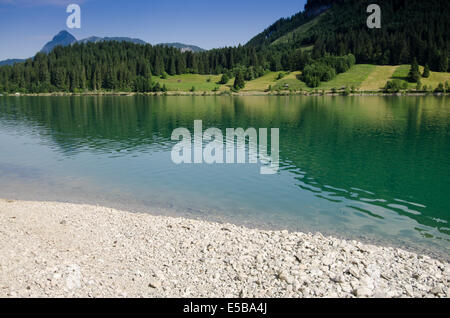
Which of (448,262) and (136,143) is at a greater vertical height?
(136,143)

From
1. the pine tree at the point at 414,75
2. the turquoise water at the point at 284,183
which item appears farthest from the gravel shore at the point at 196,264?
the pine tree at the point at 414,75

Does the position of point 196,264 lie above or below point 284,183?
below

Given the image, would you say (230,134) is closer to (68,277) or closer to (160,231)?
(160,231)

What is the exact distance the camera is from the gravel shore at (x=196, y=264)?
11156 mm

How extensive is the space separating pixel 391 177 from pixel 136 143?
30832mm

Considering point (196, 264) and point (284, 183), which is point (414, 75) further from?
point (196, 264)

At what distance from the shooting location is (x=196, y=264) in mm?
12977

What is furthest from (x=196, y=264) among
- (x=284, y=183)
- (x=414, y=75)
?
(x=414, y=75)

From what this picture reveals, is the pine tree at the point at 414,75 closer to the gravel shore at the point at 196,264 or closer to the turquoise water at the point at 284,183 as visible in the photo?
the turquoise water at the point at 284,183

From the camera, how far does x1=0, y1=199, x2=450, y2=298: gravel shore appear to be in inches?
439

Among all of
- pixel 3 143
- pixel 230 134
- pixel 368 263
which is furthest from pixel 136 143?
pixel 368 263

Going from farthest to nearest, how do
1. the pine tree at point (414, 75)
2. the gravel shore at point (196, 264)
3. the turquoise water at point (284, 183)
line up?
the pine tree at point (414, 75)
the turquoise water at point (284, 183)
the gravel shore at point (196, 264)

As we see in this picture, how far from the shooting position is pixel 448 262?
14688mm

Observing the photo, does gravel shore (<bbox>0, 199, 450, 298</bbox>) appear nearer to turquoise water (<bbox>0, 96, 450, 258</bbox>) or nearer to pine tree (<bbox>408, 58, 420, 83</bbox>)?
turquoise water (<bbox>0, 96, 450, 258</bbox>)
